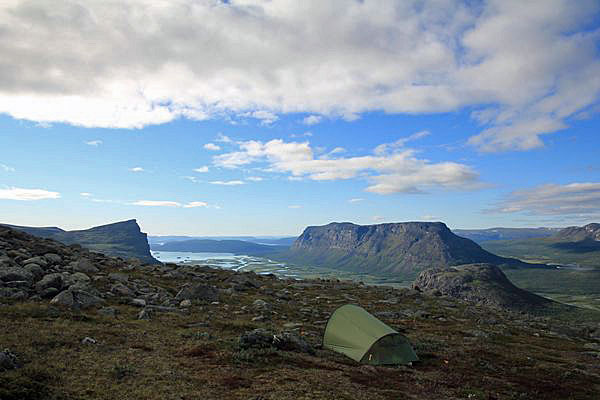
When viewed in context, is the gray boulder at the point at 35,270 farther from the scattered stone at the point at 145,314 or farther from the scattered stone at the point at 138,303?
the scattered stone at the point at 145,314

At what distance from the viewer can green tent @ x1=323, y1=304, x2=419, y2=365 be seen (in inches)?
807

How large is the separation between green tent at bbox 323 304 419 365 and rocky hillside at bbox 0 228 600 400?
2.89ft

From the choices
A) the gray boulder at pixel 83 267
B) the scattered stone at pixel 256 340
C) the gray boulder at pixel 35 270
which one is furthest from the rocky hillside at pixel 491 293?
the gray boulder at pixel 35 270

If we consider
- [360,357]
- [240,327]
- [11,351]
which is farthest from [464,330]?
[11,351]

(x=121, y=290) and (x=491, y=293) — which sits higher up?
(x=121, y=290)

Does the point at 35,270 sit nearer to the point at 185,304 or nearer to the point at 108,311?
the point at 108,311

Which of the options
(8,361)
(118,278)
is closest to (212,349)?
(8,361)

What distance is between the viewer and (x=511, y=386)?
709 inches

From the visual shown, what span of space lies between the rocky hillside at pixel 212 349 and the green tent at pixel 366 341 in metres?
0.88

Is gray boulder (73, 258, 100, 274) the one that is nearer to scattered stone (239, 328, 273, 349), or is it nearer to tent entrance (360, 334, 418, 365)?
scattered stone (239, 328, 273, 349)

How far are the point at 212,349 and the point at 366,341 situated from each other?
8717 millimetres

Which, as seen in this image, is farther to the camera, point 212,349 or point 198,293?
point 198,293

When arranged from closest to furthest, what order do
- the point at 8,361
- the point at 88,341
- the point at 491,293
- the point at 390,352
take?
the point at 8,361 < the point at 88,341 < the point at 390,352 < the point at 491,293

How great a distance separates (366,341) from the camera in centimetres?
2100
